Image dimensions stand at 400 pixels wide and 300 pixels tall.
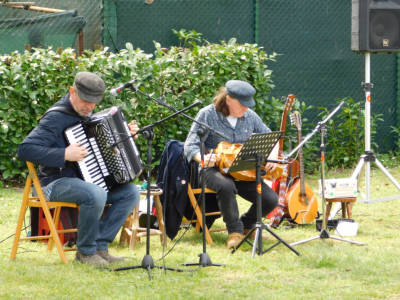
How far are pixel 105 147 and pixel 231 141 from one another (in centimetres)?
130

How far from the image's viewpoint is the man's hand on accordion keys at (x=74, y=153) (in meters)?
4.82

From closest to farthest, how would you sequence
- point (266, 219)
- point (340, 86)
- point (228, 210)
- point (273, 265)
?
point (273, 265) < point (228, 210) < point (266, 219) < point (340, 86)

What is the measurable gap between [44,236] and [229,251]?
1.43 m

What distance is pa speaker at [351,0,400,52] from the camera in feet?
21.8

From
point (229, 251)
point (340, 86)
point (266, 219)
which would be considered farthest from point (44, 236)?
point (340, 86)

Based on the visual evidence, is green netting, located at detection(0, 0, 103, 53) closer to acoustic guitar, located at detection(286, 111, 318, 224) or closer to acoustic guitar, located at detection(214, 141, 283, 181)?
acoustic guitar, located at detection(286, 111, 318, 224)

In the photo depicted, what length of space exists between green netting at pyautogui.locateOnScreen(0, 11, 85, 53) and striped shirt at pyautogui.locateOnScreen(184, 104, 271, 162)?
12.2 ft

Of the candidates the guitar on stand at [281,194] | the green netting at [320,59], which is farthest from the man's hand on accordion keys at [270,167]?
the green netting at [320,59]

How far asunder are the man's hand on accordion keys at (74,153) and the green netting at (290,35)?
14.2 feet

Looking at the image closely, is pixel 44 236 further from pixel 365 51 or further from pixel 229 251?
pixel 365 51

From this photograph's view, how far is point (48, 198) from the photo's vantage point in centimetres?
510

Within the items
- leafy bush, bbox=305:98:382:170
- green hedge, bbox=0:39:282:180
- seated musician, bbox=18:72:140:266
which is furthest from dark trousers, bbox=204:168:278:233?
leafy bush, bbox=305:98:382:170

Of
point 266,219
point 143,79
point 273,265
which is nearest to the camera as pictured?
point 273,265

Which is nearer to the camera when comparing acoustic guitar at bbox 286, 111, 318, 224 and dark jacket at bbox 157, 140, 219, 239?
dark jacket at bbox 157, 140, 219, 239
